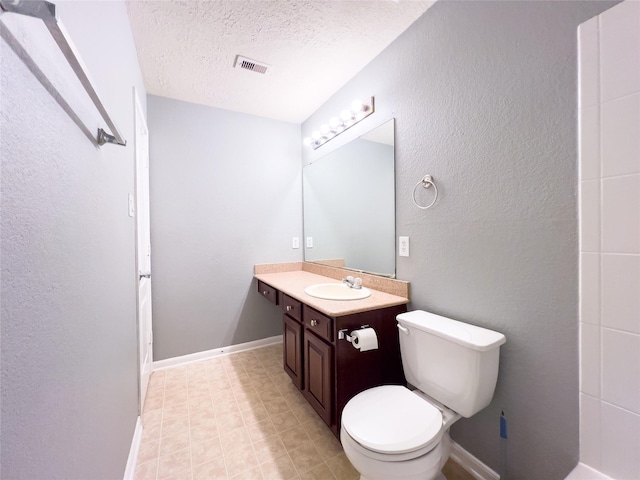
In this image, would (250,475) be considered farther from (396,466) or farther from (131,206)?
(131,206)

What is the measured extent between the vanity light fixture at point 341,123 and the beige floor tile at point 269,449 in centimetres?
216

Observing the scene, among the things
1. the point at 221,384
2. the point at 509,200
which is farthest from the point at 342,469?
the point at 509,200

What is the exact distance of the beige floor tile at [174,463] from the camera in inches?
50.9

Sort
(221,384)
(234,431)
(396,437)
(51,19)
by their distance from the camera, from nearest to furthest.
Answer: (51,19) < (396,437) < (234,431) < (221,384)

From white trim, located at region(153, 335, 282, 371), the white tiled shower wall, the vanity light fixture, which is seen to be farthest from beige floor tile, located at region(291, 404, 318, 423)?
the vanity light fixture

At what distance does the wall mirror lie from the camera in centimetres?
176

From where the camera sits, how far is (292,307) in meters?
1.78

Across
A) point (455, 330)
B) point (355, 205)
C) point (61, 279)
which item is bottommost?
point (455, 330)

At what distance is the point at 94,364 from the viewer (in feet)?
2.75

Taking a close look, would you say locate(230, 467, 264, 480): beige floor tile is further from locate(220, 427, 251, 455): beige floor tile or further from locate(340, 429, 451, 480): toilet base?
locate(340, 429, 451, 480): toilet base

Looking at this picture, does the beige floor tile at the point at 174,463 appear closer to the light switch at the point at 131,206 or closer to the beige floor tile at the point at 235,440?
the beige floor tile at the point at 235,440

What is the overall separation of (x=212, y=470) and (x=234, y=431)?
0.25m

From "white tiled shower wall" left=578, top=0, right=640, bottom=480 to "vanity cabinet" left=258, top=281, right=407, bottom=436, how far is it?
2.54 feet

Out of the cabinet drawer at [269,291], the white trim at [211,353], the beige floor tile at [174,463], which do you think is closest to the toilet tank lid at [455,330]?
the cabinet drawer at [269,291]
